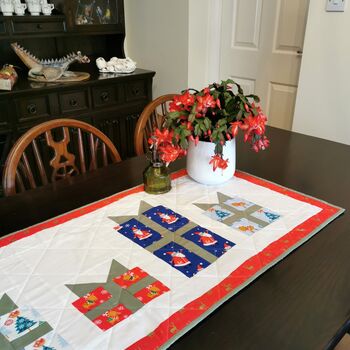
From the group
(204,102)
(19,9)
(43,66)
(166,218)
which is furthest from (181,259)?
(19,9)

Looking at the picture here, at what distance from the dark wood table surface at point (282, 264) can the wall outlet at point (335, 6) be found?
0.93 m

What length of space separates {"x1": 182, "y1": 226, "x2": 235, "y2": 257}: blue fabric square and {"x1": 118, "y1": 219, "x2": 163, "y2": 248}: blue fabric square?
7 centimetres

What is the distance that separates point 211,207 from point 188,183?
0.51ft

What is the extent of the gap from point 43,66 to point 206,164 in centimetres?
165

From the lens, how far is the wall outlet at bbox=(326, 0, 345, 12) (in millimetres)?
1835

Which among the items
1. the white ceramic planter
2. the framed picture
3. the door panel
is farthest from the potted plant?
the framed picture

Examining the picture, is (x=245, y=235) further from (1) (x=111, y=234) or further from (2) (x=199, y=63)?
(2) (x=199, y=63)

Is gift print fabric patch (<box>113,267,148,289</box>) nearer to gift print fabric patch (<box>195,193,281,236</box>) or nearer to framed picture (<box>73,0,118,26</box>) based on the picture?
gift print fabric patch (<box>195,193,281,236</box>)

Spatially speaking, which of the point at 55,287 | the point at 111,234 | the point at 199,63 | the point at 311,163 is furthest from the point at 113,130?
the point at 55,287

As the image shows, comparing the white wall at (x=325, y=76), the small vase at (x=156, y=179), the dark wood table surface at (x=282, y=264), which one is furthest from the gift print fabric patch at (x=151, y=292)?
the white wall at (x=325, y=76)

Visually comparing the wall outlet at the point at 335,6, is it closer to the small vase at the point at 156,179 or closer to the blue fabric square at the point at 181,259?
the small vase at the point at 156,179

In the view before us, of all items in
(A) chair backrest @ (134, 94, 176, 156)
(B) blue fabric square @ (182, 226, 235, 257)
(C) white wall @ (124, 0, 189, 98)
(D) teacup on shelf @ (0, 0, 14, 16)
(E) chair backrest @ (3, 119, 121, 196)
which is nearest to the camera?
(B) blue fabric square @ (182, 226, 235, 257)

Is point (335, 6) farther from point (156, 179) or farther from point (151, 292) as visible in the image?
point (151, 292)

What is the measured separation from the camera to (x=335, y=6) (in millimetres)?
1861
